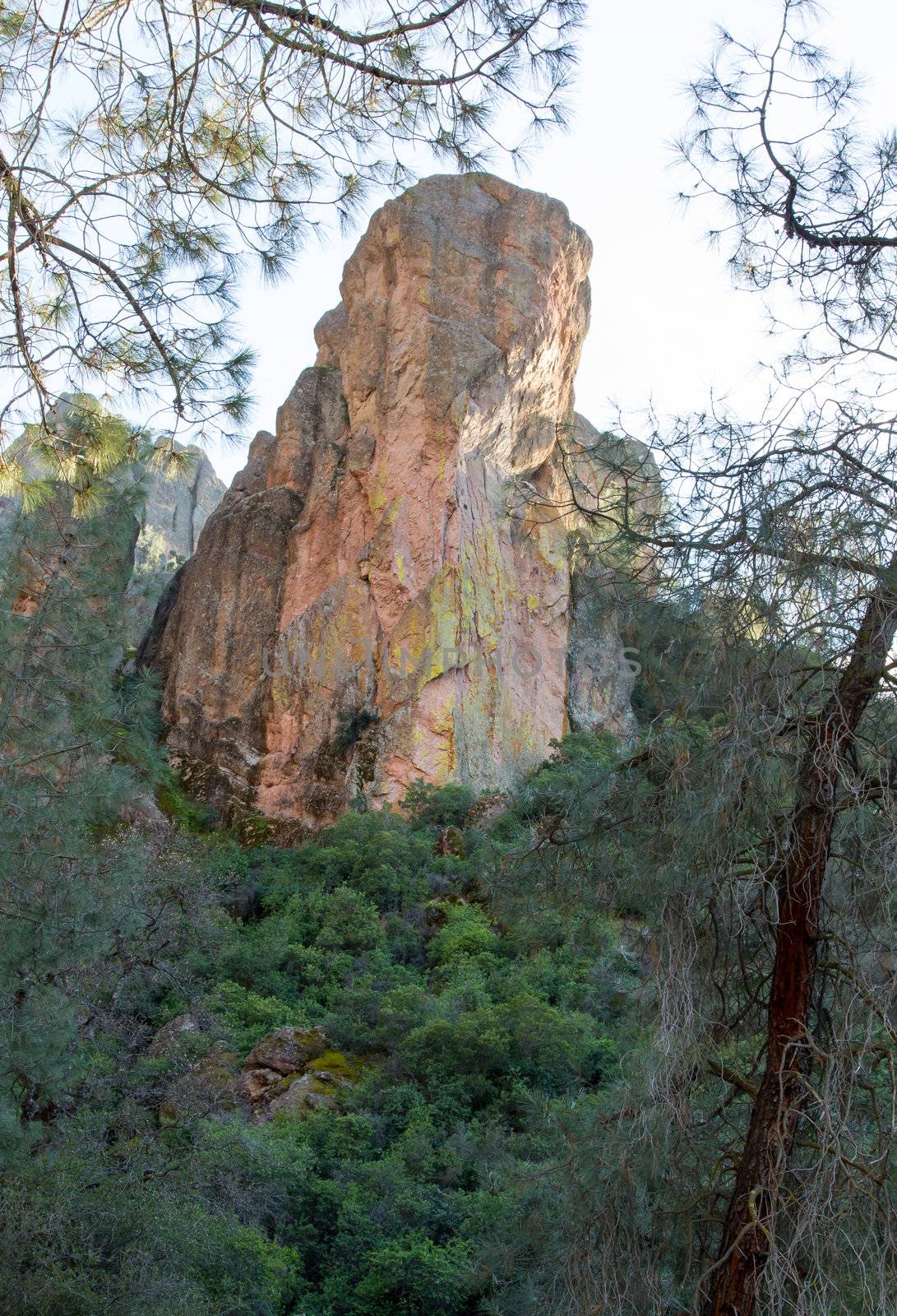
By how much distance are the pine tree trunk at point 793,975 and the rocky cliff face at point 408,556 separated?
15246 mm

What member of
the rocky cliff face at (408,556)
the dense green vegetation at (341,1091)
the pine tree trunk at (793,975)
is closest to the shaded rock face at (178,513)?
the rocky cliff face at (408,556)

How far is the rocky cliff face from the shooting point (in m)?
20.2

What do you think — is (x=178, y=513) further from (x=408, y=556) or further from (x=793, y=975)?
(x=793, y=975)

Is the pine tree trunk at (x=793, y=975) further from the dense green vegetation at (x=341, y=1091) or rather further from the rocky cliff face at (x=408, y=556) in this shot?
the rocky cliff face at (x=408, y=556)

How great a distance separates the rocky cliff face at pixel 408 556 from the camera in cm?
2016

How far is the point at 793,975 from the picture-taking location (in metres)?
4.15

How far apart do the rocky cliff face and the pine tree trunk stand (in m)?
15.2

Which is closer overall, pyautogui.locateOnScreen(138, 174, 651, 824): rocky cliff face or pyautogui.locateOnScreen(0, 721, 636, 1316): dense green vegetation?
pyautogui.locateOnScreen(0, 721, 636, 1316): dense green vegetation

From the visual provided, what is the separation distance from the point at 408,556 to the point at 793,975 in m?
16.7

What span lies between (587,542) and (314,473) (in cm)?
1839

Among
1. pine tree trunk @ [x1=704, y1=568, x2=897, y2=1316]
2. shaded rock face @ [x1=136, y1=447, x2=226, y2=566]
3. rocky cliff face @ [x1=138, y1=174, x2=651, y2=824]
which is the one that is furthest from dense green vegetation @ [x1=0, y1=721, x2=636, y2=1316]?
shaded rock face @ [x1=136, y1=447, x2=226, y2=566]

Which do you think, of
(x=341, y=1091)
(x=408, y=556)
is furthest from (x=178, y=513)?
(x=341, y=1091)

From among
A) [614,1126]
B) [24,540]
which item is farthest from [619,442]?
[24,540]

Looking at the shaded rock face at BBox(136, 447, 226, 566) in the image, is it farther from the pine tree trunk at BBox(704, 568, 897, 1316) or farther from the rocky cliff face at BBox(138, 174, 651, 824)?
the pine tree trunk at BBox(704, 568, 897, 1316)
